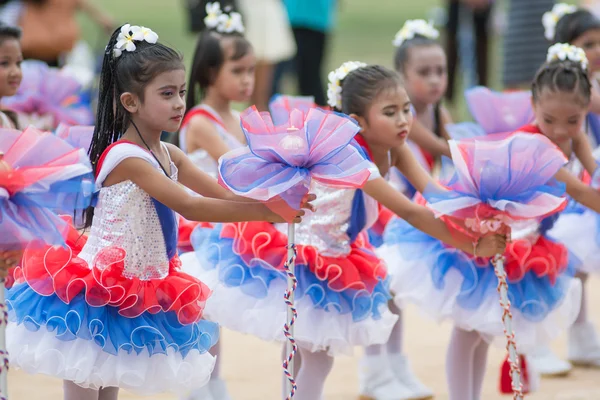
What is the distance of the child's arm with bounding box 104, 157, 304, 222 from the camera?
9.98 feet

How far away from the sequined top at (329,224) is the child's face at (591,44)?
5.96ft

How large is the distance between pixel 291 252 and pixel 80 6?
5.75 meters

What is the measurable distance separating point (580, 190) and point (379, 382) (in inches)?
49.5

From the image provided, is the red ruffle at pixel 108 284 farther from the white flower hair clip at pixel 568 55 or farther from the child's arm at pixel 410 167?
the white flower hair clip at pixel 568 55

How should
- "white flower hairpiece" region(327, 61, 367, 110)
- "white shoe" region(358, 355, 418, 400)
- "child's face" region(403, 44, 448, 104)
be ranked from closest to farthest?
"white flower hairpiece" region(327, 61, 367, 110) < "white shoe" region(358, 355, 418, 400) < "child's face" region(403, 44, 448, 104)

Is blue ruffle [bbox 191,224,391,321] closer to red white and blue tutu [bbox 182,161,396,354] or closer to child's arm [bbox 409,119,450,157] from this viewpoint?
red white and blue tutu [bbox 182,161,396,354]

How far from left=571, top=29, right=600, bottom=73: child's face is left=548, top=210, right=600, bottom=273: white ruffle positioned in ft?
2.66

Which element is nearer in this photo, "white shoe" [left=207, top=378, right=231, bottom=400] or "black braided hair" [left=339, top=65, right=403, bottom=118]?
"black braided hair" [left=339, top=65, right=403, bottom=118]

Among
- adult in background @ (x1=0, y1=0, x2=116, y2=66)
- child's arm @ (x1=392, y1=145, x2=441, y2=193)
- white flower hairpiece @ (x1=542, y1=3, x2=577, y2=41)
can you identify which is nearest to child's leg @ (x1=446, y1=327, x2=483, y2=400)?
child's arm @ (x1=392, y1=145, x2=441, y2=193)

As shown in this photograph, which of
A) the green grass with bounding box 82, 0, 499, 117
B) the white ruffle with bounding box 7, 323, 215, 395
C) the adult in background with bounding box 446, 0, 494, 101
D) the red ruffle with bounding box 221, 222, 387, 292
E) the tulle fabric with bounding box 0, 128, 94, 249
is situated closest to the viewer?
the tulle fabric with bounding box 0, 128, 94, 249

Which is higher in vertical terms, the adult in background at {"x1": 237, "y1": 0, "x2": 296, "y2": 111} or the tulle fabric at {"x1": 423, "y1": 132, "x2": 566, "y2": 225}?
the adult in background at {"x1": 237, "y1": 0, "x2": 296, "y2": 111}

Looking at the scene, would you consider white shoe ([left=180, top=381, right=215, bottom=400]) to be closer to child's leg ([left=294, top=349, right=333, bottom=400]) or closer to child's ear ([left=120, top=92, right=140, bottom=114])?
child's leg ([left=294, top=349, right=333, bottom=400])

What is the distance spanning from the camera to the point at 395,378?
450 centimetres

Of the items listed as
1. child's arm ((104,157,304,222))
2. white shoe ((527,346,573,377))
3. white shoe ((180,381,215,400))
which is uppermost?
child's arm ((104,157,304,222))
